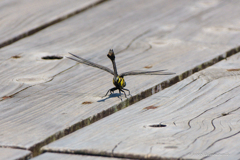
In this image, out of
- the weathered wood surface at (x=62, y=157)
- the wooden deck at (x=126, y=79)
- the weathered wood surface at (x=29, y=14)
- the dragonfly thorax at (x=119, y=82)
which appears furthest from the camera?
the weathered wood surface at (x=29, y=14)

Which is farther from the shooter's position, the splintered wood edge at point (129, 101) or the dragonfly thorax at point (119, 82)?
the dragonfly thorax at point (119, 82)

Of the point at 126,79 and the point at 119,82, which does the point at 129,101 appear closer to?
the point at 119,82

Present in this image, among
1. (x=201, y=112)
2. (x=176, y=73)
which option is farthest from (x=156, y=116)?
(x=176, y=73)

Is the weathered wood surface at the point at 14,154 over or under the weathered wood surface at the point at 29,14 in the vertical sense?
under

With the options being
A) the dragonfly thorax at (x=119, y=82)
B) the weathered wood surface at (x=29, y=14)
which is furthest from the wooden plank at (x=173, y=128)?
the weathered wood surface at (x=29, y=14)

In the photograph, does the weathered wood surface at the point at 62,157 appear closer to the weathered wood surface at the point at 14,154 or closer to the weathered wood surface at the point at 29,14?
the weathered wood surface at the point at 14,154

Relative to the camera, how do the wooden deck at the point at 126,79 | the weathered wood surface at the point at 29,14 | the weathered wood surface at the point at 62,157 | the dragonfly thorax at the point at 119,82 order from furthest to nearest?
1. the weathered wood surface at the point at 29,14
2. the dragonfly thorax at the point at 119,82
3. the wooden deck at the point at 126,79
4. the weathered wood surface at the point at 62,157

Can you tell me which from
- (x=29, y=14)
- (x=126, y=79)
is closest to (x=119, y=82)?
(x=126, y=79)

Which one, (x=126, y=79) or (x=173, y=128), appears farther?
(x=126, y=79)
